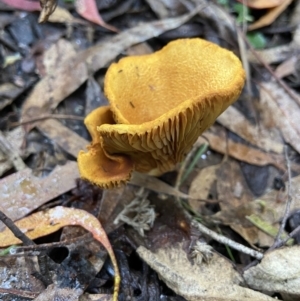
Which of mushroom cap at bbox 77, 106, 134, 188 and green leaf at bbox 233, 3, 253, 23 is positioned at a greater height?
green leaf at bbox 233, 3, 253, 23

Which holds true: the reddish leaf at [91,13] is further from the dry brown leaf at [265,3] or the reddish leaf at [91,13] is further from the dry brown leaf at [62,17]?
the dry brown leaf at [265,3]

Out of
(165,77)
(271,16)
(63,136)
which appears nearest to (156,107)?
(165,77)

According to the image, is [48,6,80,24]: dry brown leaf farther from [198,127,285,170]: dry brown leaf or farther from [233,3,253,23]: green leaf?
[198,127,285,170]: dry brown leaf

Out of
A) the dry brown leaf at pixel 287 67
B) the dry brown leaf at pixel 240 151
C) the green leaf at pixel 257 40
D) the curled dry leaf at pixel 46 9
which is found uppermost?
the curled dry leaf at pixel 46 9

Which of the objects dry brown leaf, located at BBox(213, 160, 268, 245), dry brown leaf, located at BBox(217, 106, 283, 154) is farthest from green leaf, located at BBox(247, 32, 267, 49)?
dry brown leaf, located at BBox(213, 160, 268, 245)

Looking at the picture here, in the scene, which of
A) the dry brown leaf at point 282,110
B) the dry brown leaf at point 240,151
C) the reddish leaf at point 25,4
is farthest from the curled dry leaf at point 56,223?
the reddish leaf at point 25,4

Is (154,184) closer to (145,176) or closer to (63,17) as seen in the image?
(145,176)

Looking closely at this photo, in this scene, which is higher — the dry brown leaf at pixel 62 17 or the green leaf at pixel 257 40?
the dry brown leaf at pixel 62 17

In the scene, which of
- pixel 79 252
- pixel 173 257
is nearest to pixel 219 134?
pixel 173 257
